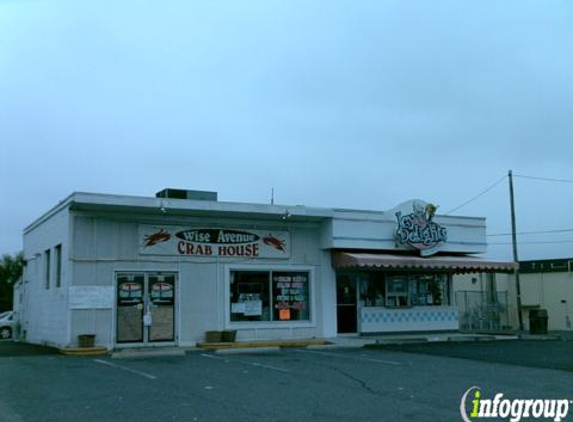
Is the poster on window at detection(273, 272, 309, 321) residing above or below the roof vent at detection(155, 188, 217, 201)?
below

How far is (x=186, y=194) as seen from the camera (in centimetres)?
2273

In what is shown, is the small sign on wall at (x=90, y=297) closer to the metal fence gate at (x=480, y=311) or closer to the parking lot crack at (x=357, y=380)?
the parking lot crack at (x=357, y=380)

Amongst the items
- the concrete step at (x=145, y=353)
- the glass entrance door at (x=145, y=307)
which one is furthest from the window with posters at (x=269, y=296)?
the concrete step at (x=145, y=353)

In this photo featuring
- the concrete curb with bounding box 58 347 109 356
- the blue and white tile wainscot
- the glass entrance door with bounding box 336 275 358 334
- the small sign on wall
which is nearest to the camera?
the concrete curb with bounding box 58 347 109 356

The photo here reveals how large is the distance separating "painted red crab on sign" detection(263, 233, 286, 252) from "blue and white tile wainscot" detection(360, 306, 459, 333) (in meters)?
3.86

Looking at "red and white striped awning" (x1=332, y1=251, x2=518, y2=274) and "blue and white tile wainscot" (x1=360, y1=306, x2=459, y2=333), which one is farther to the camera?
"blue and white tile wainscot" (x1=360, y1=306, x2=459, y2=333)

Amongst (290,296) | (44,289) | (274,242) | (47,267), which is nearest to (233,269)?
(274,242)

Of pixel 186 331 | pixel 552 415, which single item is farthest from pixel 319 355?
pixel 552 415

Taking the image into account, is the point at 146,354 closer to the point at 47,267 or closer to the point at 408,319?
the point at 47,267

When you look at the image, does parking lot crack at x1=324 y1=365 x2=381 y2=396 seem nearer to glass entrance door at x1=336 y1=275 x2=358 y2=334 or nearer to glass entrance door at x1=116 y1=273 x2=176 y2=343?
glass entrance door at x1=116 y1=273 x2=176 y2=343

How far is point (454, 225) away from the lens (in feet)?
86.4

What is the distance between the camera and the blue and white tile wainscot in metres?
24.6

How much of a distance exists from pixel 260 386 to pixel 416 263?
12.7 meters

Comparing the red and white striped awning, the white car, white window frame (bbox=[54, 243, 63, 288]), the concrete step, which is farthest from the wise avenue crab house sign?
the white car
